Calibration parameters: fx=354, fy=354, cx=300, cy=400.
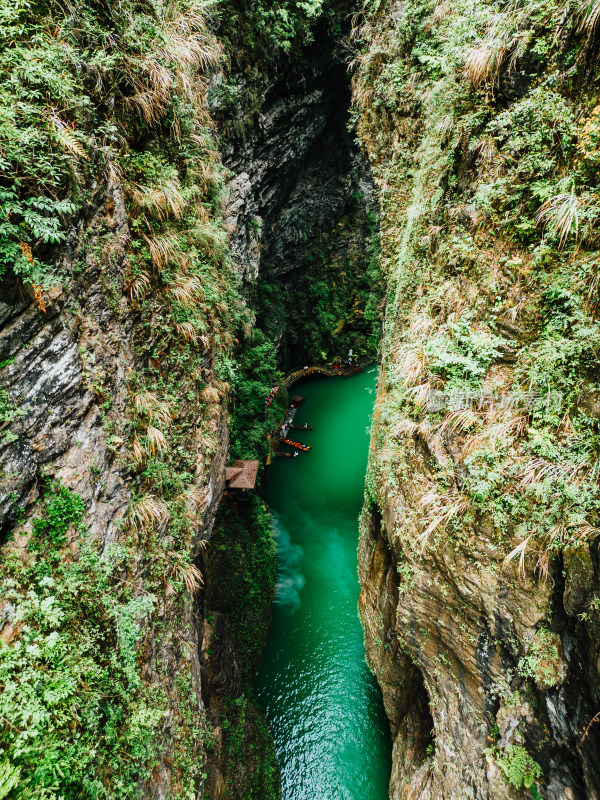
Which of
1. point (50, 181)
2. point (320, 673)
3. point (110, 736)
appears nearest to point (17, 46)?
point (50, 181)

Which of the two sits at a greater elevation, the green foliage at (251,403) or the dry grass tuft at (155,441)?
the dry grass tuft at (155,441)

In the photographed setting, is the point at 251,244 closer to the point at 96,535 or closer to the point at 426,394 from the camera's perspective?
the point at 426,394

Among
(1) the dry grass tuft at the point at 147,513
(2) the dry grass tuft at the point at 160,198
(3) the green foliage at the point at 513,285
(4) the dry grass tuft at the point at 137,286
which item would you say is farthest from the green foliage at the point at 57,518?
(3) the green foliage at the point at 513,285

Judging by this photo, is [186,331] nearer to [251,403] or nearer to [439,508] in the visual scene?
[439,508]

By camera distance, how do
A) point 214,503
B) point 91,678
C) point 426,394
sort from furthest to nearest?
point 214,503
point 426,394
point 91,678

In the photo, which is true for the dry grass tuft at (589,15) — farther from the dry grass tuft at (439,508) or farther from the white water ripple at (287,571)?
the white water ripple at (287,571)

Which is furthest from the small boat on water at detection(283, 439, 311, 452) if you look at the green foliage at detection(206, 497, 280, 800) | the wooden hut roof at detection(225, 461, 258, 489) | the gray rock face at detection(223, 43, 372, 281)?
the gray rock face at detection(223, 43, 372, 281)

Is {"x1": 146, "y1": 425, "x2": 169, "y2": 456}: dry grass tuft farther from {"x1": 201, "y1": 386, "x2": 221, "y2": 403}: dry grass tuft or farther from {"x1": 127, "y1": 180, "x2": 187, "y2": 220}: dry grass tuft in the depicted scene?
{"x1": 127, "y1": 180, "x2": 187, "y2": 220}: dry grass tuft
